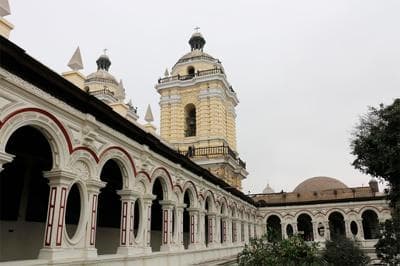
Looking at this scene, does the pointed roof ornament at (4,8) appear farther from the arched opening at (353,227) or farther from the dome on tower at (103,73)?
the arched opening at (353,227)

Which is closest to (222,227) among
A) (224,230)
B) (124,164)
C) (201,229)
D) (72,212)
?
(224,230)

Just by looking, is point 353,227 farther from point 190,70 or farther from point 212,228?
point 190,70

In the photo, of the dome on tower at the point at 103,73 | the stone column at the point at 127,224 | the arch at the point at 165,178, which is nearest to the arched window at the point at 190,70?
the dome on tower at the point at 103,73

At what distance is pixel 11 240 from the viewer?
956 cm

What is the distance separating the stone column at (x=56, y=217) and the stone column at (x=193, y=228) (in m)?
8.61

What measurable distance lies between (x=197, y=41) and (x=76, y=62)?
76.3 ft

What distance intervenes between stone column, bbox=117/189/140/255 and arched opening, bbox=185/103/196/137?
1823cm

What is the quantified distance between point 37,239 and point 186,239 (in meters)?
10.9

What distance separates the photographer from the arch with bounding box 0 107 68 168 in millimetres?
6363

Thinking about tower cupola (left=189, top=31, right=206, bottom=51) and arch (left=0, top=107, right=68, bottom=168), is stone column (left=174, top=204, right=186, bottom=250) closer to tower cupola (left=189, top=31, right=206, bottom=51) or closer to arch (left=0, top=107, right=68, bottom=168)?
arch (left=0, top=107, right=68, bottom=168)

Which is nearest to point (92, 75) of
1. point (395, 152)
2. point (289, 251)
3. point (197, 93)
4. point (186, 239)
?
point (197, 93)

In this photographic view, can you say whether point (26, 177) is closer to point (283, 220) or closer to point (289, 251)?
point (289, 251)

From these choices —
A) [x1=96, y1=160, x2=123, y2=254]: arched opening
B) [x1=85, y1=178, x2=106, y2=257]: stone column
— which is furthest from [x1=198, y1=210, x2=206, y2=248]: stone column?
[x1=85, y1=178, x2=106, y2=257]: stone column

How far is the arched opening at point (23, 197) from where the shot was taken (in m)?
9.07
